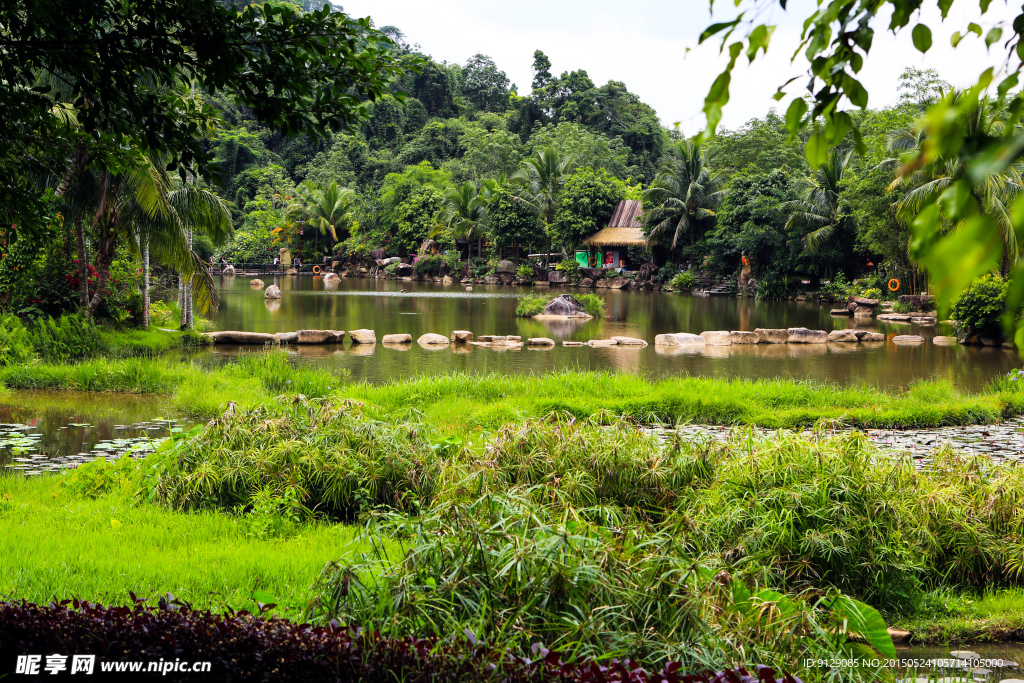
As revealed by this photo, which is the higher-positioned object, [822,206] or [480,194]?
[480,194]

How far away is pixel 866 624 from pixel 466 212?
44822 millimetres

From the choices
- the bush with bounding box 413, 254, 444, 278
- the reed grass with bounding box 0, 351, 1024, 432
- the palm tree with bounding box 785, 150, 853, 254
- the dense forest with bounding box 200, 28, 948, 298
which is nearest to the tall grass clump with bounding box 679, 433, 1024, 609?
the reed grass with bounding box 0, 351, 1024, 432

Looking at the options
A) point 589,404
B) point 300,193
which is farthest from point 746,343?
point 300,193

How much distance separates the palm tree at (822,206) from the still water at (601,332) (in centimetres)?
303

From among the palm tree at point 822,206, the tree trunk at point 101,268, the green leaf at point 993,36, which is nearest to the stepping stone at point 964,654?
the green leaf at point 993,36

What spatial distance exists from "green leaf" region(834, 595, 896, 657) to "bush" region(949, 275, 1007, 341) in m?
19.0

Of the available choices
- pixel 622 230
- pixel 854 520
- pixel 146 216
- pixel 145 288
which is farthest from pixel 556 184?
pixel 854 520

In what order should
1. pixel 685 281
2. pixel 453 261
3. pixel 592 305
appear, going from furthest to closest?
pixel 453 261
pixel 685 281
pixel 592 305

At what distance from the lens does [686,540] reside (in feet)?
12.7

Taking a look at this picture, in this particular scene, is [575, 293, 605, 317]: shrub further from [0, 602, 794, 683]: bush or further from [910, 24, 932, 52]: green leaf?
[910, 24, 932, 52]: green leaf

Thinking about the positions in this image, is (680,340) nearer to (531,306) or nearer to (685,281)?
(531,306)

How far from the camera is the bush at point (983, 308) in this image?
1939 centimetres

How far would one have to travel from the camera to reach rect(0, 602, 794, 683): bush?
94.6 inches

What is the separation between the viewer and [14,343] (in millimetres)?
12188
